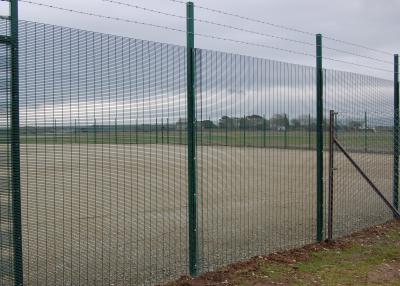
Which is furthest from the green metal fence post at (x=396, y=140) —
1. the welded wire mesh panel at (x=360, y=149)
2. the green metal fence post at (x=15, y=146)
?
the green metal fence post at (x=15, y=146)

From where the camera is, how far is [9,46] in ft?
16.5

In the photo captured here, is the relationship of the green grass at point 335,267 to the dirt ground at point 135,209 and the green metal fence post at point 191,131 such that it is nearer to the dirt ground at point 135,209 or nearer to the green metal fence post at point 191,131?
the dirt ground at point 135,209

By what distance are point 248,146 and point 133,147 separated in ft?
6.76

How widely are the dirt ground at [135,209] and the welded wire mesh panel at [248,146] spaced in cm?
3

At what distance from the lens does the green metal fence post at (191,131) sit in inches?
253

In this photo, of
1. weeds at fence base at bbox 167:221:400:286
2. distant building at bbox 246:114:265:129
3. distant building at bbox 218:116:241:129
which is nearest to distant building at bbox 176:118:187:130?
distant building at bbox 218:116:241:129

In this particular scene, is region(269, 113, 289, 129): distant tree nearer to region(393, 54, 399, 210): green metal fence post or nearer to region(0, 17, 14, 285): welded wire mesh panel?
region(393, 54, 399, 210): green metal fence post

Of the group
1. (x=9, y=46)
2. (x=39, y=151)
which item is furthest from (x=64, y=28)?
(x=39, y=151)

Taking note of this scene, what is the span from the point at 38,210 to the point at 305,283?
122 inches

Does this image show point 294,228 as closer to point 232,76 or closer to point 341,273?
point 341,273

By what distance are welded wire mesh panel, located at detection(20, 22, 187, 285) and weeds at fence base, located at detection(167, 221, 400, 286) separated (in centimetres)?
67

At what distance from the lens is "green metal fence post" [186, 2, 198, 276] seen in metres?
6.43

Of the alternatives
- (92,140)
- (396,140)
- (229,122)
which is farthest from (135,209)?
(396,140)

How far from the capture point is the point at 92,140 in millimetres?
5645
